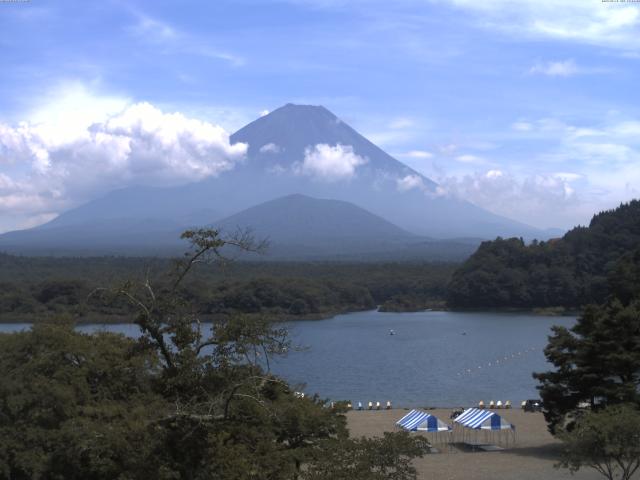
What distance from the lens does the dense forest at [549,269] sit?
50875mm

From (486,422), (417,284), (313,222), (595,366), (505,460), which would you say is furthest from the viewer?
(313,222)

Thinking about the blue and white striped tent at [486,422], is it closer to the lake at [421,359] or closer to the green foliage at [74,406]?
the lake at [421,359]

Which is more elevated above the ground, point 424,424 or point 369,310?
point 424,424

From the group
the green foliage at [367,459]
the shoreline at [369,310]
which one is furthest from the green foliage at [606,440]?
the shoreline at [369,310]

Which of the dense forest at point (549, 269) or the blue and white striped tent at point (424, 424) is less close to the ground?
the dense forest at point (549, 269)

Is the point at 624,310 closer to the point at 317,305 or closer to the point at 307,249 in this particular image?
the point at 317,305

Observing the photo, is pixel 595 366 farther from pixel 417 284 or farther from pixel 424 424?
pixel 417 284

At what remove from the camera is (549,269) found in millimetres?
51719

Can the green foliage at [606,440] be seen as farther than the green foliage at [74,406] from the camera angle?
Yes

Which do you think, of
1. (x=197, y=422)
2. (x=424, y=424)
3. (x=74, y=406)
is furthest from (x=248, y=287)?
(x=197, y=422)

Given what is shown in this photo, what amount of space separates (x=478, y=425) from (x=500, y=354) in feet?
56.0

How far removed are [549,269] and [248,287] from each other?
61.3 feet

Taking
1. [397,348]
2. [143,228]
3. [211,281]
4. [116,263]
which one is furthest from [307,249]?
[397,348]

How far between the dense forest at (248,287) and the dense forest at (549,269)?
424 cm
